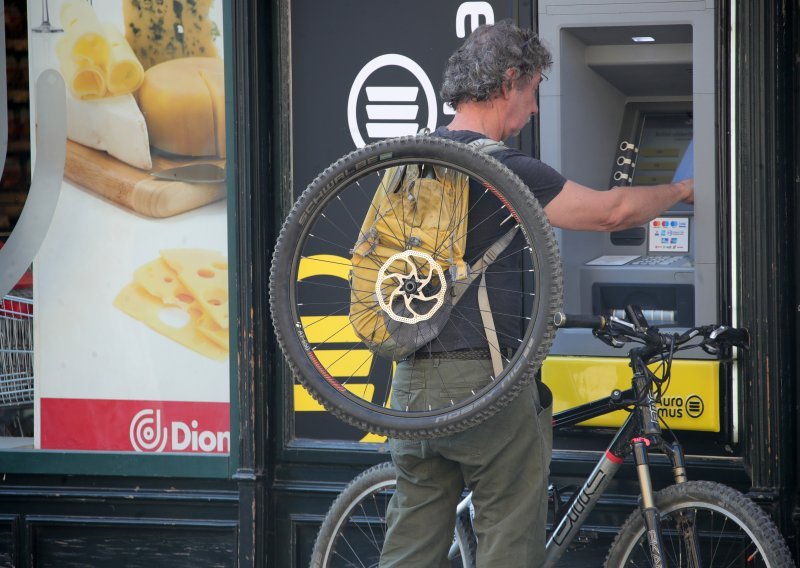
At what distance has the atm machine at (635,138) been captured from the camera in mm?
3543

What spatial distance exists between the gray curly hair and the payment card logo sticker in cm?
108

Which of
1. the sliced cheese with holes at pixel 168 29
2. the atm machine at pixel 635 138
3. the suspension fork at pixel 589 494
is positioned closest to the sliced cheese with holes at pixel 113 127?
the sliced cheese with holes at pixel 168 29

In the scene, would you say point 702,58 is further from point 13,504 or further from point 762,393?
point 13,504

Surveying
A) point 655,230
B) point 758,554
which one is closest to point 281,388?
point 655,230

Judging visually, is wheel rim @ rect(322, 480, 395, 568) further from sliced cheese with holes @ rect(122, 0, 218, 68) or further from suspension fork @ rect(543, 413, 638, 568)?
sliced cheese with holes @ rect(122, 0, 218, 68)

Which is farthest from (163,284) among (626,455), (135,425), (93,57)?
(626,455)

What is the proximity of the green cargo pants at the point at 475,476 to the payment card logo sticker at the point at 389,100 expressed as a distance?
140 centimetres

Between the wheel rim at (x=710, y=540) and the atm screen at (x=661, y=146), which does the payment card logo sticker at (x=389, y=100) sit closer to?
the atm screen at (x=661, y=146)

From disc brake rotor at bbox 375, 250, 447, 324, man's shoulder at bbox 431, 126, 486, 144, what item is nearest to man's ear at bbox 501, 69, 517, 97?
man's shoulder at bbox 431, 126, 486, 144

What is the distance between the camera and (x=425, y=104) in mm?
3893

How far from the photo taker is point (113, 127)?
414 cm

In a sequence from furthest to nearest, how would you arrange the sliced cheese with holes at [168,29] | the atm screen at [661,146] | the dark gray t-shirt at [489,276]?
the sliced cheese with holes at [168,29] < the atm screen at [661,146] < the dark gray t-shirt at [489,276]

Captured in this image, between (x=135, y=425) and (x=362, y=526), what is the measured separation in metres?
1.03

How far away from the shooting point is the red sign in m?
4.10
